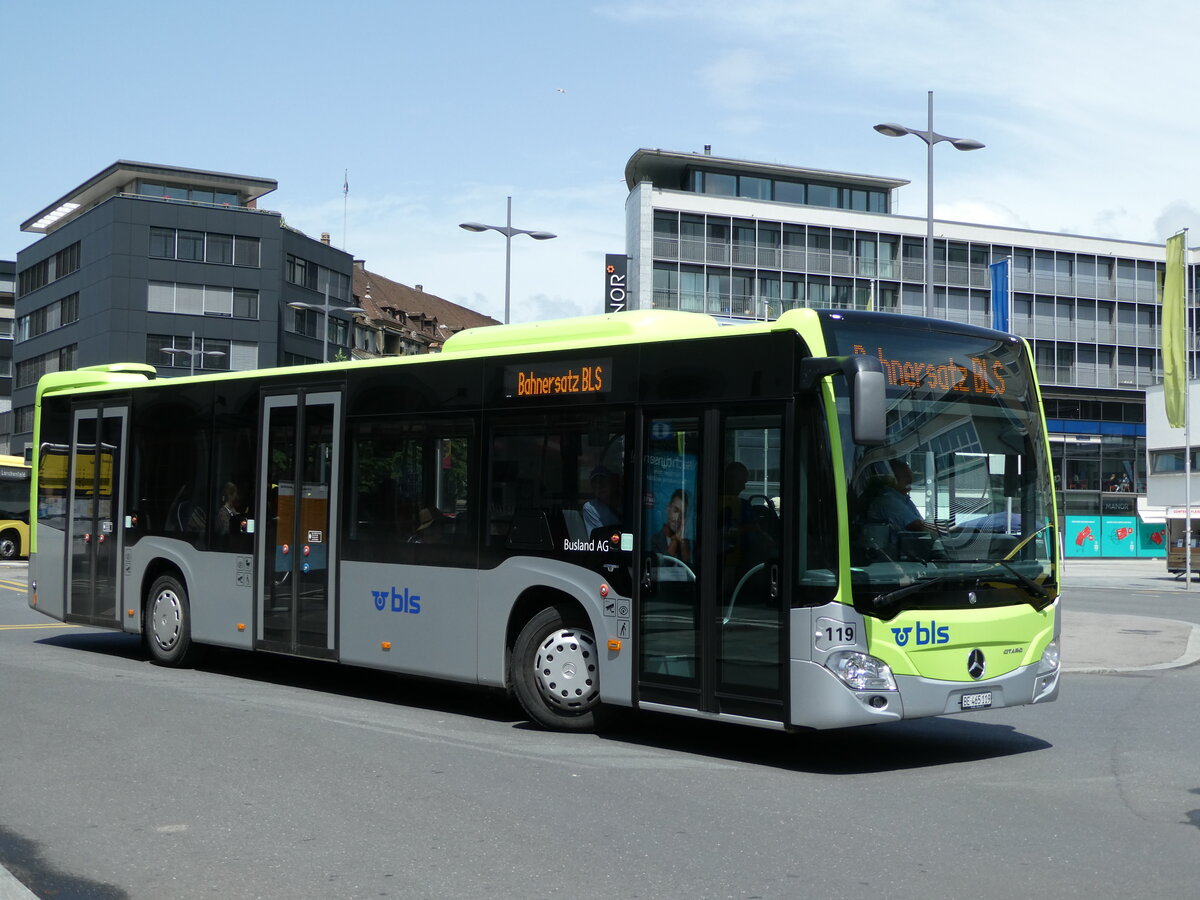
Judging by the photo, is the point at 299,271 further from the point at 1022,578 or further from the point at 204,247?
the point at 1022,578

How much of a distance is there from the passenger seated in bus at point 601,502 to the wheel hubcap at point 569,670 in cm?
80

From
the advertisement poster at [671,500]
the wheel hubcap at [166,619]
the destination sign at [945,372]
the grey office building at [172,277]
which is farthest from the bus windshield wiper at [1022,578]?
the grey office building at [172,277]

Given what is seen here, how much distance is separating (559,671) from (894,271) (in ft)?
213

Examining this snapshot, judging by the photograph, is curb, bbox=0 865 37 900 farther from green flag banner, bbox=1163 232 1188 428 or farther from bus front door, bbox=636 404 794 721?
green flag banner, bbox=1163 232 1188 428

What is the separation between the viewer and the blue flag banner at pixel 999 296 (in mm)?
28281

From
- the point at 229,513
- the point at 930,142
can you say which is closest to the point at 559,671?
the point at 229,513

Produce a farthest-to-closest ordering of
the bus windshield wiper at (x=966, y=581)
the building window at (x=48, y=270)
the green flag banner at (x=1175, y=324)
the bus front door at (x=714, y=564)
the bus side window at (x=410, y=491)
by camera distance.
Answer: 1. the building window at (x=48, y=270)
2. the green flag banner at (x=1175, y=324)
3. the bus side window at (x=410, y=491)
4. the bus front door at (x=714, y=564)
5. the bus windshield wiper at (x=966, y=581)

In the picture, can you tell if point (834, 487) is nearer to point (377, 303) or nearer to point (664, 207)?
point (664, 207)

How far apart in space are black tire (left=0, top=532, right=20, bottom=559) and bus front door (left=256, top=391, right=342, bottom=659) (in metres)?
36.3

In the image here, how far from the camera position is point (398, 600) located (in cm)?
1158

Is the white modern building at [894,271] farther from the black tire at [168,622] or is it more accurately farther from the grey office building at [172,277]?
the black tire at [168,622]

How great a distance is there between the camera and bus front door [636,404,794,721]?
891 cm

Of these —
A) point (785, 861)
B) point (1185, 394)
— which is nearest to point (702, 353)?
point (785, 861)

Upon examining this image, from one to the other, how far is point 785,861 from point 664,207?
208 feet
